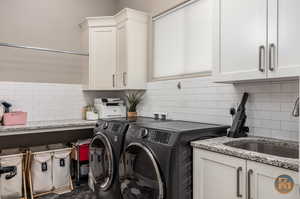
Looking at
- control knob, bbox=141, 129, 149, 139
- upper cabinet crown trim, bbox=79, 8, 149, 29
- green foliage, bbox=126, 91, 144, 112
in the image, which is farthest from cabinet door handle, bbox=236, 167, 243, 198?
upper cabinet crown trim, bbox=79, 8, 149, 29

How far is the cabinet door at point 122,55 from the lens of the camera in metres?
3.12

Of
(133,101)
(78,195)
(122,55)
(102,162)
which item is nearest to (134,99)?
(133,101)

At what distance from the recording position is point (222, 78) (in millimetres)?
1844

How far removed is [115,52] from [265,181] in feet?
8.72

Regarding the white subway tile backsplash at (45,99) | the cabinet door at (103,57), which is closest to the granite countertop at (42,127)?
the white subway tile backsplash at (45,99)

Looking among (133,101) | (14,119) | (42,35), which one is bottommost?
(14,119)

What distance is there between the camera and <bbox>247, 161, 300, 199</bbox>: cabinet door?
1.15m

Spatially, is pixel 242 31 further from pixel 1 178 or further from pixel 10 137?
pixel 10 137

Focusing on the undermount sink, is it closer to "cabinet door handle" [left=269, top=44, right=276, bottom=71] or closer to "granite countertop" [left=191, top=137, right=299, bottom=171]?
"granite countertop" [left=191, top=137, right=299, bottom=171]

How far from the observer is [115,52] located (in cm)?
335

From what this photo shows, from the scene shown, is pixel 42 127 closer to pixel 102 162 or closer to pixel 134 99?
pixel 102 162

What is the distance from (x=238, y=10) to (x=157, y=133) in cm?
114

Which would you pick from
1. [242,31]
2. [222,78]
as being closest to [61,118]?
[222,78]

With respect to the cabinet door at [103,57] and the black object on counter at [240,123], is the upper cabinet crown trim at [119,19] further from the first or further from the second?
the black object on counter at [240,123]
